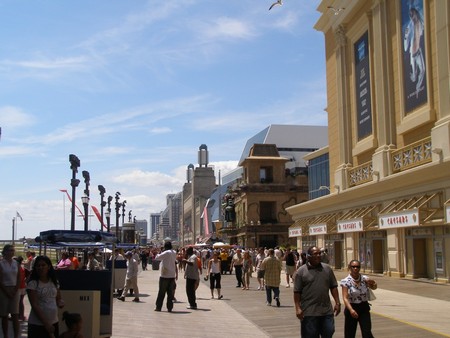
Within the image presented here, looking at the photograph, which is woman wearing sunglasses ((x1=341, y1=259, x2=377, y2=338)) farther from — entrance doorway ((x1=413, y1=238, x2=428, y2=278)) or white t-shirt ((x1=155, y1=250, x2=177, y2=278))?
entrance doorway ((x1=413, y1=238, x2=428, y2=278))

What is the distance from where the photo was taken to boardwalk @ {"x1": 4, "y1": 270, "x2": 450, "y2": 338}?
40.8ft

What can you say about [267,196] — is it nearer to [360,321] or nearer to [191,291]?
[191,291]

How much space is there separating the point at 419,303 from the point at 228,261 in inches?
857

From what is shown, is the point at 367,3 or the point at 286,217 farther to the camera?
the point at 286,217

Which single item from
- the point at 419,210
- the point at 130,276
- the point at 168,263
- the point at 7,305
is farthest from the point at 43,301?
the point at 419,210

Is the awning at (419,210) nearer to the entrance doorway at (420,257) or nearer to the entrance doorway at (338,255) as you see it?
the entrance doorway at (420,257)

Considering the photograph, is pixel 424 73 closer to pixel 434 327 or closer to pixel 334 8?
pixel 334 8

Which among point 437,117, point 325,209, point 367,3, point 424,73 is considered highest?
point 367,3

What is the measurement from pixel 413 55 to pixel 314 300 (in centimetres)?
2221

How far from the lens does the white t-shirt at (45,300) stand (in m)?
7.81

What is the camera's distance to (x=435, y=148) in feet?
79.5

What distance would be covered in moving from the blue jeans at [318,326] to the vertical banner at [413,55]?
20.7 m

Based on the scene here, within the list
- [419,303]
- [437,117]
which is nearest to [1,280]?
[419,303]

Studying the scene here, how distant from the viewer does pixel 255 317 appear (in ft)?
50.4
